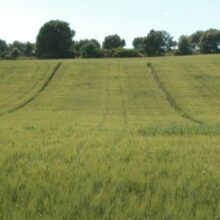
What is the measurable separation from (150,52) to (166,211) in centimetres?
15223

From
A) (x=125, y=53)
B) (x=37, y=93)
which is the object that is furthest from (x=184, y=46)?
(x=37, y=93)

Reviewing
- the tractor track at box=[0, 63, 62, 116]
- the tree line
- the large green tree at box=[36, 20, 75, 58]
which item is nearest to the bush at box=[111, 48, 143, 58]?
the tree line

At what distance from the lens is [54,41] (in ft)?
456

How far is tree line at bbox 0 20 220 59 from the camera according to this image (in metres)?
138

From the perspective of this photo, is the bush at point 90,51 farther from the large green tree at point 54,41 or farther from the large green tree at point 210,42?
the large green tree at point 210,42

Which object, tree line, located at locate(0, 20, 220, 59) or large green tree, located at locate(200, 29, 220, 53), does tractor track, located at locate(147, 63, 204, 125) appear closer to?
tree line, located at locate(0, 20, 220, 59)

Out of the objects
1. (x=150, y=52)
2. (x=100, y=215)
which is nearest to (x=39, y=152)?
(x=100, y=215)

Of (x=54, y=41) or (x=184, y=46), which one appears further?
(x=184, y=46)

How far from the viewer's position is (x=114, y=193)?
23.5 feet

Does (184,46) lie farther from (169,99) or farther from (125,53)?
(169,99)

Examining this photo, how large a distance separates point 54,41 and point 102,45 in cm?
4203

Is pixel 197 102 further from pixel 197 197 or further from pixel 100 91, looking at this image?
pixel 197 197

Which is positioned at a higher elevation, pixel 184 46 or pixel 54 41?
pixel 54 41

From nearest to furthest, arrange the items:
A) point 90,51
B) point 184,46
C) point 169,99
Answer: point 169,99, point 90,51, point 184,46
